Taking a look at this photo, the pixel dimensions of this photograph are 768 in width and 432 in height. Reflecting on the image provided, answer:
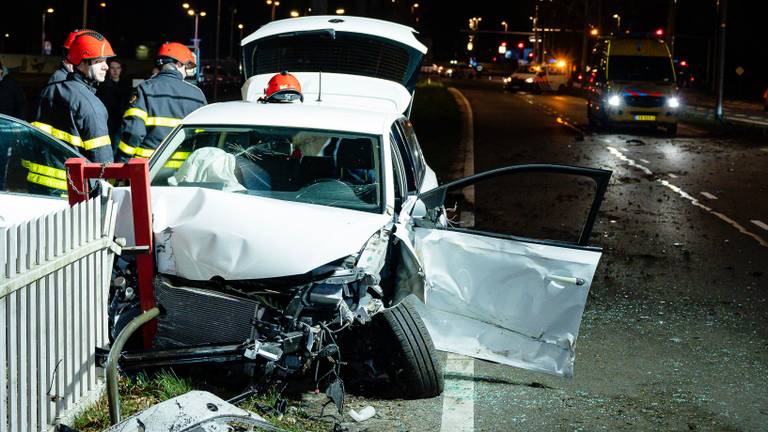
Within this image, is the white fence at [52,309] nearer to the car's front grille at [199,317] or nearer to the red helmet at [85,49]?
the car's front grille at [199,317]

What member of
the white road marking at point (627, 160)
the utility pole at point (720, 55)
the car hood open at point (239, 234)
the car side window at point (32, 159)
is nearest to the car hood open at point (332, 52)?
the car side window at point (32, 159)

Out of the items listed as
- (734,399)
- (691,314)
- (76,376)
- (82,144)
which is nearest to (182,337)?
(76,376)

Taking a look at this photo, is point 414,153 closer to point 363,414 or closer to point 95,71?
point 95,71

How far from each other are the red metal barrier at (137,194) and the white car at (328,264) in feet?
0.22

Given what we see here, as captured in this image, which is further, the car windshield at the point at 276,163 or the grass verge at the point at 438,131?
the grass verge at the point at 438,131

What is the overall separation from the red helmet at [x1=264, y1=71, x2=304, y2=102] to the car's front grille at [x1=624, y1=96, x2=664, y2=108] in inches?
700

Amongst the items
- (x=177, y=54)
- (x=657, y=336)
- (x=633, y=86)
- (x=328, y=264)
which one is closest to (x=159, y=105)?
(x=177, y=54)

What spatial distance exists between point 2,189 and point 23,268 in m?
2.27

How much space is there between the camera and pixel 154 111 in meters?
7.75

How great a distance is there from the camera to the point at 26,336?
4.17m

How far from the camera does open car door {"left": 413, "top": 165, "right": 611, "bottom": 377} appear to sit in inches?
208

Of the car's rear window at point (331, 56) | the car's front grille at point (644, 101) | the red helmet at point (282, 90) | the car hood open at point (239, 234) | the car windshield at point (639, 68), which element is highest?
the car windshield at point (639, 68)

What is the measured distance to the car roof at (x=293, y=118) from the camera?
6.30 meters

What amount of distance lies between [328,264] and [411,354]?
76cm
